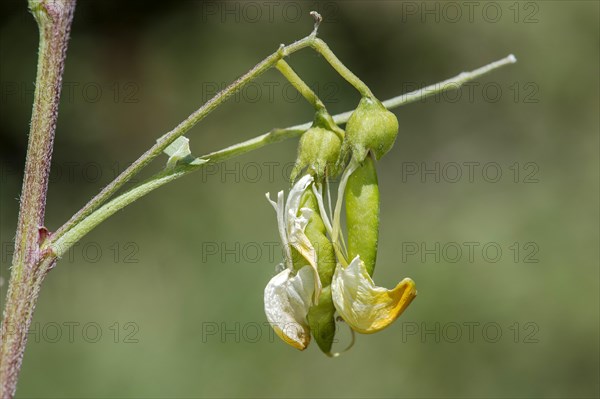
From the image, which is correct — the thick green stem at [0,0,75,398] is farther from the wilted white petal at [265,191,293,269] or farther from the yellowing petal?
the yellowing petal

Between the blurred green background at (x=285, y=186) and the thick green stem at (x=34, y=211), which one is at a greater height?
the blurred green background at (x=285, y=186)

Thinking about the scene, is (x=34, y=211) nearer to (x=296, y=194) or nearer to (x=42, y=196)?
(x=42, y=196)

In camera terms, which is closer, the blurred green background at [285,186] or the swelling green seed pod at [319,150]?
the swelling green seed pod at [319,150]

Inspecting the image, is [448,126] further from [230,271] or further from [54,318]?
[54,318]

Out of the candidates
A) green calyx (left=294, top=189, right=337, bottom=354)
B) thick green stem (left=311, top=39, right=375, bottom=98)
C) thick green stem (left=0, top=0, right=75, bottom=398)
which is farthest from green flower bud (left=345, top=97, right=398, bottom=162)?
thick green stem (left=0, top=0, right=75, bottom=398)

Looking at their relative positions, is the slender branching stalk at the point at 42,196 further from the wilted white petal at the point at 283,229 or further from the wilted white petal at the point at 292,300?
the wilted white petal at the point at 292,300

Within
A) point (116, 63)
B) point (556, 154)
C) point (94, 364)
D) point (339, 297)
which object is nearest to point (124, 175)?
point (339, 297)

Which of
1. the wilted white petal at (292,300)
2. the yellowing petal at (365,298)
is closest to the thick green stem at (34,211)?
the wilted white petal at (292,300)
